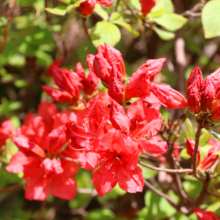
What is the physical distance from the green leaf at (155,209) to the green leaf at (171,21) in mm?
863

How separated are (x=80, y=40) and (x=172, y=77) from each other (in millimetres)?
950

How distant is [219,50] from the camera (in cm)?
231

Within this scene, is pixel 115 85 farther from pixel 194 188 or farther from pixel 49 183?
pixel 194 188

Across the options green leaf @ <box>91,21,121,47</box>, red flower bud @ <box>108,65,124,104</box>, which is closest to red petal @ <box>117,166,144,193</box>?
red flower bud @ <box>108,65,124,104</box>

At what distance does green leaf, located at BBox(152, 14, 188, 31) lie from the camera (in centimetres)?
144

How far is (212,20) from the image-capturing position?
118cm

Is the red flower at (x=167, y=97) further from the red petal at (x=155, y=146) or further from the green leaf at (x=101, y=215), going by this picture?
Answer: the green leaf at (x=101, y=215)

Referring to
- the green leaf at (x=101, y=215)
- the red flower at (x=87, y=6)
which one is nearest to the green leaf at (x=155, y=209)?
the green leaf at (x=101, y=215)

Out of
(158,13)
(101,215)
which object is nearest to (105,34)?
(158,13)

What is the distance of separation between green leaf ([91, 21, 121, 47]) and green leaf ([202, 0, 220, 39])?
0.37 m

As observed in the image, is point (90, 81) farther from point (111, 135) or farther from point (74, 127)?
point (111, 135)

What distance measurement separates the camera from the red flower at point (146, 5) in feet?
4.36

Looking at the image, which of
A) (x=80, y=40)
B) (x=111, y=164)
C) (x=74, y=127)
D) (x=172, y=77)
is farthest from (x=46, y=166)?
(x=80, y=40)

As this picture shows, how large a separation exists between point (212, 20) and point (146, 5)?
1.03 ft
